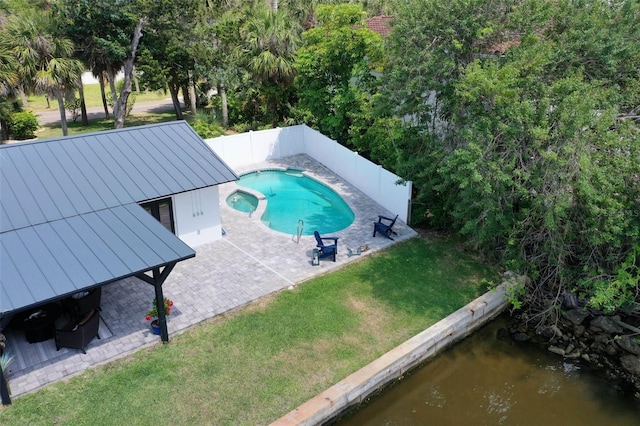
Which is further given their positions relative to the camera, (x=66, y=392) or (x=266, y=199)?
(x=266, y=199)

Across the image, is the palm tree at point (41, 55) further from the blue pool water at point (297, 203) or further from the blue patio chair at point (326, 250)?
the blue patio chair at point (326, 250)

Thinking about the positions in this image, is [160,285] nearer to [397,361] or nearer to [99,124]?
[397,361]

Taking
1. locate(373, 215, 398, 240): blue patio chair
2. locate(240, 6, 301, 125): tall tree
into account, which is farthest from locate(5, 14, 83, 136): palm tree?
locate(373, 215, 398, 240): blue patio chair

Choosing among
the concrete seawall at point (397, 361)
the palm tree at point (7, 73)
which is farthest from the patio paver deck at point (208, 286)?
the palm tree at point (7, 73)

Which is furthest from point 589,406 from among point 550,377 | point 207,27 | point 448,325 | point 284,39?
point 207,27

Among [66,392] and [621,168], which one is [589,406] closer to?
[621,168]

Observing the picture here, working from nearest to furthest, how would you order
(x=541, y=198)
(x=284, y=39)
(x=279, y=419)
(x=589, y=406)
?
(x=279, y=419) → (x=589, y=406) → (x=541, y=198) → (x=284, y=39)
